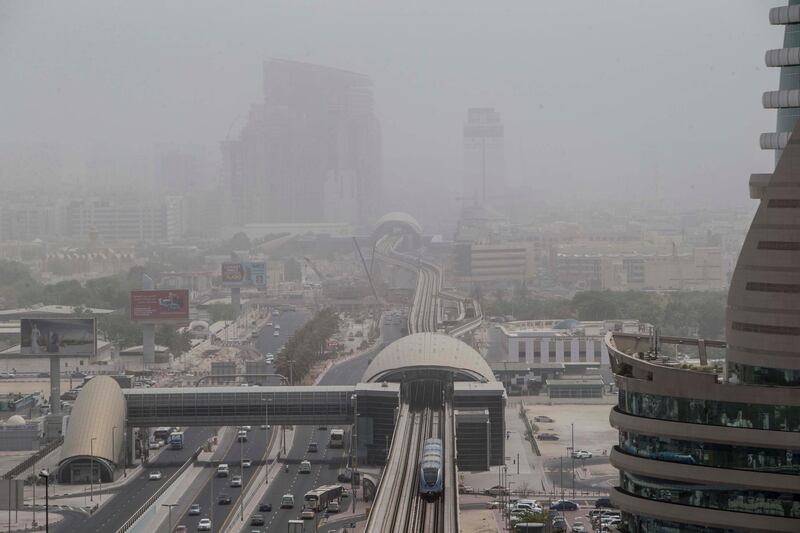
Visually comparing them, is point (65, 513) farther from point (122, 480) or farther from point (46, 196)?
point (46, 196)

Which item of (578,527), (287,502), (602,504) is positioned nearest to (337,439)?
(287,502)

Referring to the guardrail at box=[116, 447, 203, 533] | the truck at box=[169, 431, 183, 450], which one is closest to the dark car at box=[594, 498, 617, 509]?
the guardrail at box=[116, 447, 203, 533]

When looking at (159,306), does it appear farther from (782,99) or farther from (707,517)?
(707,517)

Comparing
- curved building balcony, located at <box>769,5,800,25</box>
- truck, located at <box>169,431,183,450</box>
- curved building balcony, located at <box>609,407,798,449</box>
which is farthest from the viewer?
truck, located at <box>169,431,183,450</box>

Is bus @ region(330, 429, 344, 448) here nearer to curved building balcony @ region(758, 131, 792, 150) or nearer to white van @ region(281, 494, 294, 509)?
white van @ region(281, 494, 294, 509)

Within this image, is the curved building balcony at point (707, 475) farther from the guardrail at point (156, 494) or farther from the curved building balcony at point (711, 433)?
the guardrail at point (156, 494)

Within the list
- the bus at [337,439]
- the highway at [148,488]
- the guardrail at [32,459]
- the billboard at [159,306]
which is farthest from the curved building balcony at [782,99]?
the billboard at [159,306]
